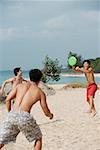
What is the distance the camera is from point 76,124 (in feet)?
30.4

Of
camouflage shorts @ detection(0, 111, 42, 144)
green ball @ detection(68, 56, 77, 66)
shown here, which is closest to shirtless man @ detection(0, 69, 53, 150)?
camouflage shorts @ detection(0, 111, 42, 144)

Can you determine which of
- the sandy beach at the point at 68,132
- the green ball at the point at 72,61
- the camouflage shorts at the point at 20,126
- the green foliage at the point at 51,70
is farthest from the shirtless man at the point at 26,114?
the green foliage at the point at 51,70

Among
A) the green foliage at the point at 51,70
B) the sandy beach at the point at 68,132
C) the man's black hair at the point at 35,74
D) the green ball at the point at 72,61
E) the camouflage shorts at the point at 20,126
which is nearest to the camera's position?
the camouflage shorts at the point at 20,126

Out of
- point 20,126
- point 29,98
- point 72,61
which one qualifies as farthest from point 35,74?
point 72,61

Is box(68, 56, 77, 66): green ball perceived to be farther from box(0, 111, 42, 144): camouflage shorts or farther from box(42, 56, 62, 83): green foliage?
box(42, 56, 62, 83): green foliage

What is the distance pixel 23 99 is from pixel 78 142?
2.05 metres

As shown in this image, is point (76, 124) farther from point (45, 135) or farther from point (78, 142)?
point (78, 142)

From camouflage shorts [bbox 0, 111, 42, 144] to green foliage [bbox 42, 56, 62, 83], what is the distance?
22.0 meters

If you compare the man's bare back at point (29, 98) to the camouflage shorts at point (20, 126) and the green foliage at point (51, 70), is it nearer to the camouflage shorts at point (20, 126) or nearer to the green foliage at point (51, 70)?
the camouflage shorts at point (20, 126)

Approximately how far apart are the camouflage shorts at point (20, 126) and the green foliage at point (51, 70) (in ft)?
72.1

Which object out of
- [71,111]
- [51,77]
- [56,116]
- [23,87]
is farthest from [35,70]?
[51,77]

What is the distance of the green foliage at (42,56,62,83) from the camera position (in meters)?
28.0

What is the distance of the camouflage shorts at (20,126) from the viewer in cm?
554

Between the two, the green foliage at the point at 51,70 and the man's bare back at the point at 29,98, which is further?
the green foliage at the point at 51,70
